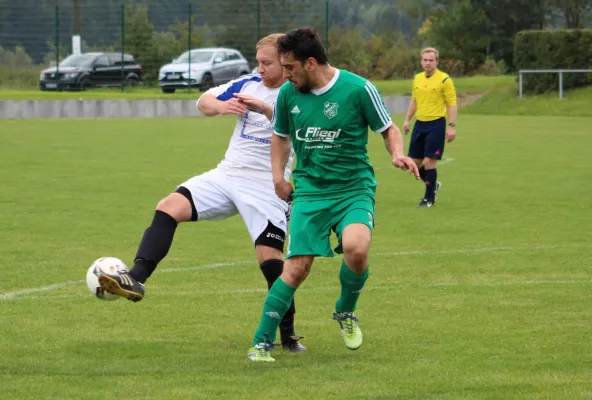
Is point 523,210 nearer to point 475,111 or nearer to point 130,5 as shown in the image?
point 475,111

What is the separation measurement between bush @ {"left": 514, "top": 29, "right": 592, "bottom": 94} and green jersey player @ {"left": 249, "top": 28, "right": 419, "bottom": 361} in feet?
106

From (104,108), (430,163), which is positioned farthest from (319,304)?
(104,108)

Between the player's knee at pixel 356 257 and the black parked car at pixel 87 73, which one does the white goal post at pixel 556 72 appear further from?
the player's knee at pixel 356 257

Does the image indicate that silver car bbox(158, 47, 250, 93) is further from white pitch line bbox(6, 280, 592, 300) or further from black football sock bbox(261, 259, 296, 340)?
black football sock bbox(261, 259, 296, 340)

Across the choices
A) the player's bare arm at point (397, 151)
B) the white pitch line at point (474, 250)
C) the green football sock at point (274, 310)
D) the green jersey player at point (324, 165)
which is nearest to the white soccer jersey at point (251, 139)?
the green jersey player at point (324, 165)

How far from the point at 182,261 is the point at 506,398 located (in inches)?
210

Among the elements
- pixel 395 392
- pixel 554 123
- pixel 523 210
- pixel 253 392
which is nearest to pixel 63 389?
pixel 253 392

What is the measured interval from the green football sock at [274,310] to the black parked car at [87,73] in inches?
1406

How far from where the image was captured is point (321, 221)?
642 centimetres

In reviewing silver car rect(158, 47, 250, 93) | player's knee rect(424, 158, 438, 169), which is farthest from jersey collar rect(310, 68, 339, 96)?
silver car rect(158, 47, 250, 93)

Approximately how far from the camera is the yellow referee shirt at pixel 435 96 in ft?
49.8

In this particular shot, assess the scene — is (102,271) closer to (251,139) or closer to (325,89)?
(251,139)

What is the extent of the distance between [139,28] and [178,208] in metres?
37.6

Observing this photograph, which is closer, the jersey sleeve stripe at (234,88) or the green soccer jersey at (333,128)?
the green soccer jersey at (333,128)
